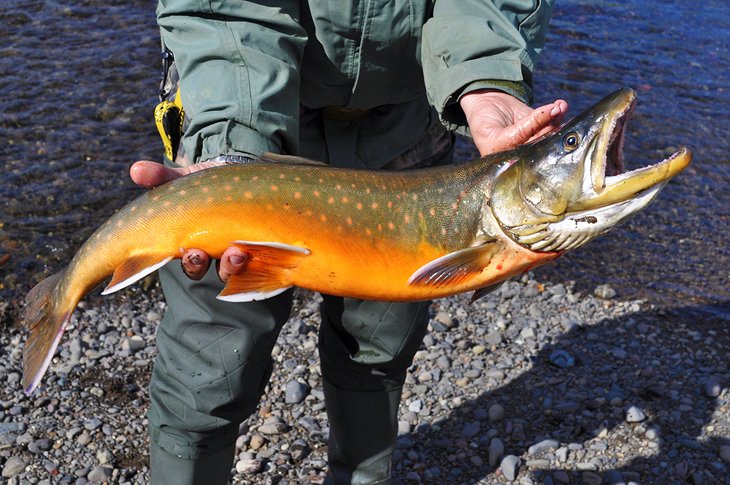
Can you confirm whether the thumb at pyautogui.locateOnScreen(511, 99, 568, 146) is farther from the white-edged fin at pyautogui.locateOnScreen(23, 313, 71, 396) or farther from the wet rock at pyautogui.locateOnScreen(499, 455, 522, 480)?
the wet rock at pyautogui.locateOnScreen(499, 455, 522, 480)

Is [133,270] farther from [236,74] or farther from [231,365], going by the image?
[236,74]

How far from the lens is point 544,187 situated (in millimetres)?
2816

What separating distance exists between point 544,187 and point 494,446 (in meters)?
2.35

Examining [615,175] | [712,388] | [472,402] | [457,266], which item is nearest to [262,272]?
[457,266]

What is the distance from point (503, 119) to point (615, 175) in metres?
0.54

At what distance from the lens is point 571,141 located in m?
2.77

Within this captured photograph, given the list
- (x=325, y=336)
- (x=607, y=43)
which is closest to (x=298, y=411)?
(x=325, y=336)

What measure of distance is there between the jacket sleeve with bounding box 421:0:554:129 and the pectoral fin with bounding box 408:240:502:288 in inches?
28.3

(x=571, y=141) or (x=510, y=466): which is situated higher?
(x=571, y=141)

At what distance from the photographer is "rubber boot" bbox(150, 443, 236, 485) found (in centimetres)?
347

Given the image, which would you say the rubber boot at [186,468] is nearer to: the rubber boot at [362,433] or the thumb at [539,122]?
the rubber boot at [362,433]

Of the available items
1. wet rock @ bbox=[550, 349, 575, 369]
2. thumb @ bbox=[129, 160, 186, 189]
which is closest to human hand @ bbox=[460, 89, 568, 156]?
thumb @ bbox=[129, 160, 186, 189]

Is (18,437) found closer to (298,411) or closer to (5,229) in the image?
(298,411)

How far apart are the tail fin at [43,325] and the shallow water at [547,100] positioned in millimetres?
2750
